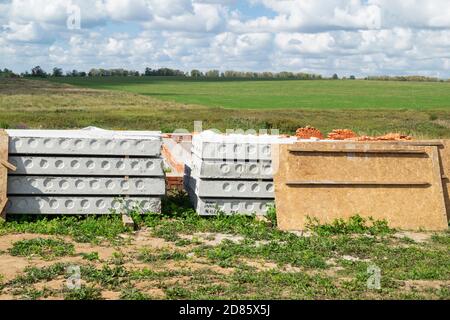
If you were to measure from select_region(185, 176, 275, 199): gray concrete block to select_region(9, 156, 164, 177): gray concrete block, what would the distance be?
29.0 inches

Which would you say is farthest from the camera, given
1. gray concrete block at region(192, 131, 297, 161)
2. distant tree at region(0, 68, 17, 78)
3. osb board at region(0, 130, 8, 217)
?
distant tree at region(0, 68, 17, 78)

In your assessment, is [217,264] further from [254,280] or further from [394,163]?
[394,163]

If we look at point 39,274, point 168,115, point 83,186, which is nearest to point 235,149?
point 83,186

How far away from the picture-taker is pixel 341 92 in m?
87.8

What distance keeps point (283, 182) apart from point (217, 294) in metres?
3.96

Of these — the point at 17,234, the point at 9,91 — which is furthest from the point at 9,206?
the point at 9,91

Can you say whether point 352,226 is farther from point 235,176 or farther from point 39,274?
point 39,274

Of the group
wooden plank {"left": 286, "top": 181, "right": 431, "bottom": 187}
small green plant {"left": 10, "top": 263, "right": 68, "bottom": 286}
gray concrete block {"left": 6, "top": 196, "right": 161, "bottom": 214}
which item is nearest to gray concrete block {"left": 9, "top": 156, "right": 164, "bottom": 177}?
gray concrete block {"left": 6, "top": 196, "right": 161, "bottom": 214}

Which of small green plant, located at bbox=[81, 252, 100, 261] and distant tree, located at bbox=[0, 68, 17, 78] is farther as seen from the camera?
distant tree, located at bbox=[0, 68, 17, 78]

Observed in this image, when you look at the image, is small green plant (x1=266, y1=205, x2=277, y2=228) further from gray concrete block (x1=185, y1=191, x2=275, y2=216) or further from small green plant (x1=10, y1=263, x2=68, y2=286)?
small green plant (x1=10, y1=263, x2=68, y2=286)

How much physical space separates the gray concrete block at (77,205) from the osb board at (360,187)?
220 centimetres

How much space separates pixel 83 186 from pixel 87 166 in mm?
335

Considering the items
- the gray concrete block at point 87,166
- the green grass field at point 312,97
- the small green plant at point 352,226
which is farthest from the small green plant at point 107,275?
the green grass field at point 312,97

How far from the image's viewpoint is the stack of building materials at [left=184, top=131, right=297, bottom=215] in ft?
35.4
